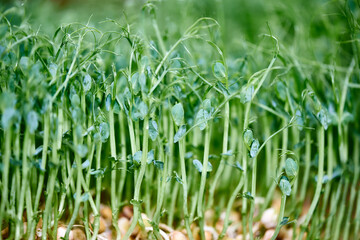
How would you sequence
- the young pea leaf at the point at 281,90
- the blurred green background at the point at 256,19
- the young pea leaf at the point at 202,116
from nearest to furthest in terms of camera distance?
the young pea leaf at the point at 202,116 → the young pea leaf at the point at 281,90 → the blurred green background at the point at 256,19

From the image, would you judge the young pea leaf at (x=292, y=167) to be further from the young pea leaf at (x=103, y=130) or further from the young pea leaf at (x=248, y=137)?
the young pea leaf at (x=103, y=130)

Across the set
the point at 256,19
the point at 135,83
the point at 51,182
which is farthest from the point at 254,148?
the point at 256,19

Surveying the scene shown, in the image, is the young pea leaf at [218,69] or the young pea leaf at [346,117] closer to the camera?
the young pea leaf at [218,69]

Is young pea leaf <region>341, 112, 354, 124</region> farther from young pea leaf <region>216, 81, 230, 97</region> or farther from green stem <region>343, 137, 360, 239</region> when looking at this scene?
young pea leaf <region>216, 81, 230, 97</region>

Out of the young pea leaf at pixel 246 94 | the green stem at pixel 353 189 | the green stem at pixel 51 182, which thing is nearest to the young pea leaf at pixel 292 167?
the young pea leaf at pixel 246 94

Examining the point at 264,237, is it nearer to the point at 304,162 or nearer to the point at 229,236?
the point at 229,236

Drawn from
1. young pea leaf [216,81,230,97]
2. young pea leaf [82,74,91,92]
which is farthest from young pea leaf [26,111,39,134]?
young pea leaf [216,81,230,97]

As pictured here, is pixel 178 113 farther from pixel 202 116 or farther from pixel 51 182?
pixel 51 182

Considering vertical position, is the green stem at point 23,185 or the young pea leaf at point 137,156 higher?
the young pea leaf at point 137,156

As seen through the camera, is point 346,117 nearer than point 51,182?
No
